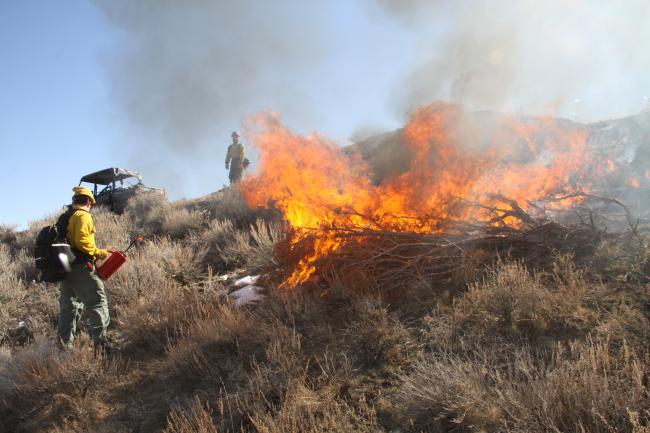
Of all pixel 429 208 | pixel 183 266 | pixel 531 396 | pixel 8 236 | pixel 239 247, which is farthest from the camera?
pixel 8 236

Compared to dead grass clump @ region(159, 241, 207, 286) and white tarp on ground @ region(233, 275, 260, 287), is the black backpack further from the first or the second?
white tarp on ground @ region(233, 275, 260, 287)

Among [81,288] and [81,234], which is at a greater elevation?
[81,234]

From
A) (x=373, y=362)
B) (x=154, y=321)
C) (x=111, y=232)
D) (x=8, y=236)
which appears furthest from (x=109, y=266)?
(x=8, y=236)

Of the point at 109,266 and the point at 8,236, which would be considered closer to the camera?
the point at 109,266

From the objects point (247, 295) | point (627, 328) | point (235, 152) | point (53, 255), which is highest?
point (235, 152)

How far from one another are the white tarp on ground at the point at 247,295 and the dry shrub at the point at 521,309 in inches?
115

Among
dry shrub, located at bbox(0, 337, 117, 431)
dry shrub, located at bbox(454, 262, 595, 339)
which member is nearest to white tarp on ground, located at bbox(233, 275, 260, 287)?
dry shrub, located at bbox(0, 337, 117, 431)

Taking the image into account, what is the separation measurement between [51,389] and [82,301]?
1343 mm

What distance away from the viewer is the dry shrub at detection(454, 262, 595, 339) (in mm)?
3230

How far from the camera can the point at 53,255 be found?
15.3 ft

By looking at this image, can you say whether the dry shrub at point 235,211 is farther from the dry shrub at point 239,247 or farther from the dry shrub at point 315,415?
the dry shrub at point 315,415

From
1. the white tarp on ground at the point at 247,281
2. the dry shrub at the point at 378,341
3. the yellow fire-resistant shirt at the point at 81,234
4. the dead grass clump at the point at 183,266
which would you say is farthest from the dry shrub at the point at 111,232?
the dry shrub at the point at 378,341

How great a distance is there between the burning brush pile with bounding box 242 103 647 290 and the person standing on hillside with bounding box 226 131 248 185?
7.51 m

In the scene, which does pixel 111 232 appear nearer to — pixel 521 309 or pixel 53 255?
pixel 53 255
